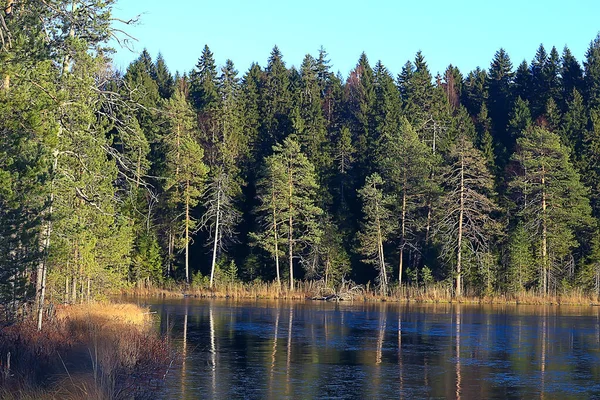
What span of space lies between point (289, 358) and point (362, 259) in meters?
43.8

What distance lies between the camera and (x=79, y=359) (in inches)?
837

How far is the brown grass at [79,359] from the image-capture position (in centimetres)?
1584

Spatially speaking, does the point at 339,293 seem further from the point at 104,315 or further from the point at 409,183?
the point at 104,315

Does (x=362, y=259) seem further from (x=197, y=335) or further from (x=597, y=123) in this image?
(x=197, y=335)

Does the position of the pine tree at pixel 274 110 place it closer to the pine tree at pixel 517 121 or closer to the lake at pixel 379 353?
the pine tree at pixel 517 121

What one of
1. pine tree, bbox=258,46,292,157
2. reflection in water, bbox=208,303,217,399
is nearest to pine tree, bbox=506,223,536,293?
pine tree, bbox=258,46,292,157

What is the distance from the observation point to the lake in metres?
22.7

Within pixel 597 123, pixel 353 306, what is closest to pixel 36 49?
pixel 353 306

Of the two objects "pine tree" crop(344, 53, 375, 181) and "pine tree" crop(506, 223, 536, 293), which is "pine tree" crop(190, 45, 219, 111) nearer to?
"pine tree" crop(344, 53, 375, 181)

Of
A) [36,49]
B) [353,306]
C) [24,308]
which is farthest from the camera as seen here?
[353,306]

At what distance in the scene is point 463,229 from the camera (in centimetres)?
6681

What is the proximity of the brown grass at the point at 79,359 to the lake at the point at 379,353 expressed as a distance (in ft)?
3.20

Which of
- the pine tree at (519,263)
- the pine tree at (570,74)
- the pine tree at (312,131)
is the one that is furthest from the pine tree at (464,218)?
the pine tree at (570,74)

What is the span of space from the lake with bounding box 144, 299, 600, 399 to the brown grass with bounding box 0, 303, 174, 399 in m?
0.97
